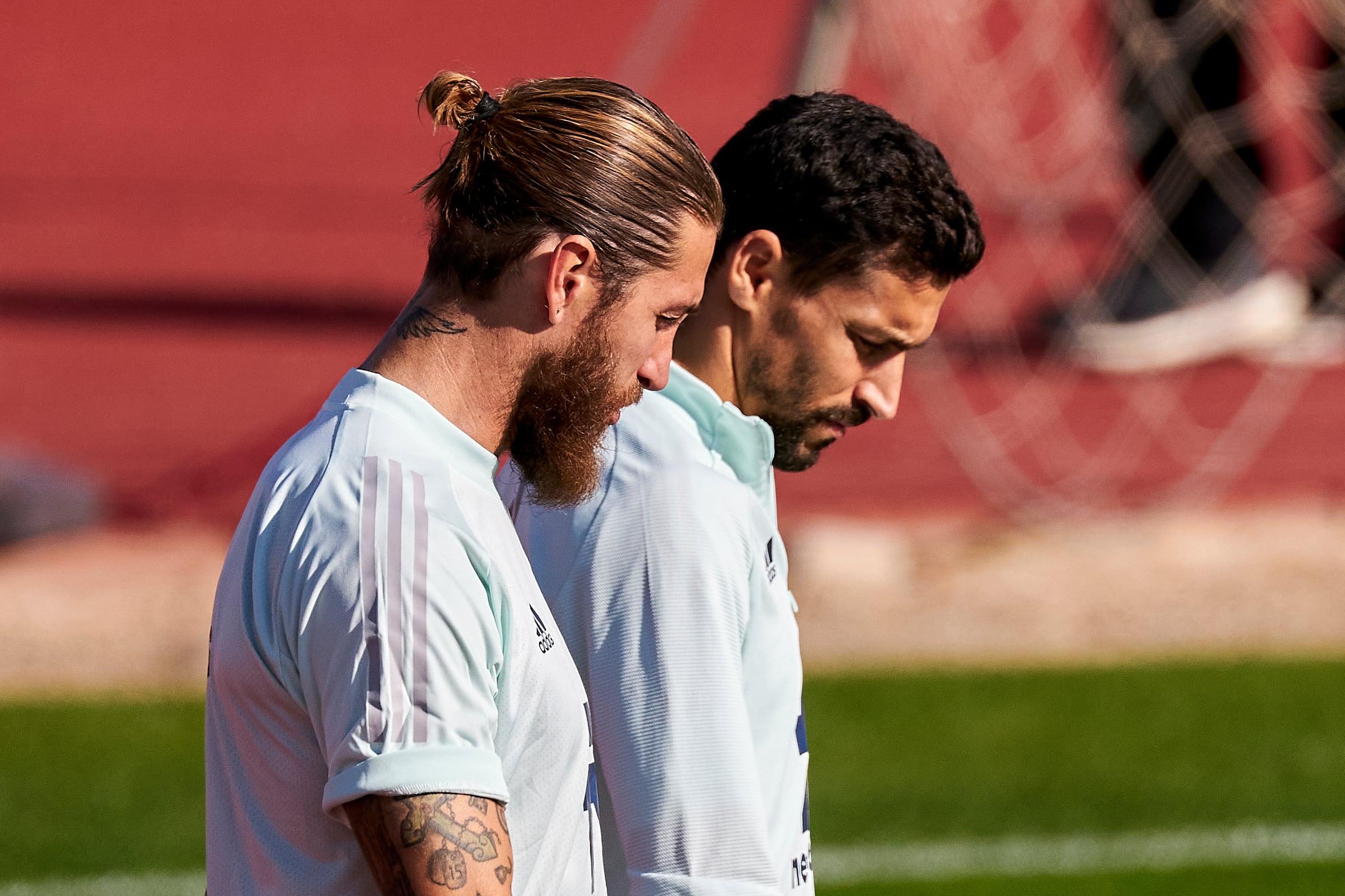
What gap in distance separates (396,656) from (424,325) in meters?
0.39

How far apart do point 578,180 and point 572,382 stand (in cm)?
21

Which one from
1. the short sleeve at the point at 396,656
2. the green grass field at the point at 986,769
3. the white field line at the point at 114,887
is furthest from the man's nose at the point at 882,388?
the white field line at the point at 114,887

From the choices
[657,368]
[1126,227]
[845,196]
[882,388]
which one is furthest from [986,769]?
[1126,227]

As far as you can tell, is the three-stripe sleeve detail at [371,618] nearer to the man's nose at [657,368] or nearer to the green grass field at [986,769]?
the man's nose at [657,368]

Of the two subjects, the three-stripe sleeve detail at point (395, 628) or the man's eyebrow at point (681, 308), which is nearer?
the three-stripe sleeve detail at point (395, 628)

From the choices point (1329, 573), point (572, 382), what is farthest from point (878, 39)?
point (572, 382)

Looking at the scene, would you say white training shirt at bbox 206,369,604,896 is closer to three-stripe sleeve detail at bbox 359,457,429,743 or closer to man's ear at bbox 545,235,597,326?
three-stripe sleeve detail at bbox 359,457,429,743

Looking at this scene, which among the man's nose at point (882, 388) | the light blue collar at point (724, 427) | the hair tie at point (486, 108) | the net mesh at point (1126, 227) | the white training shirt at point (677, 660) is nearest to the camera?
the hair tie at point (486, 108)

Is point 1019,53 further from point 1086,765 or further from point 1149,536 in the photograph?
point 1086,765

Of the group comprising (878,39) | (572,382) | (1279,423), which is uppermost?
(878,39)

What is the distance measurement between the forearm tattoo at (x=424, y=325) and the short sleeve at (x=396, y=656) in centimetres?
22

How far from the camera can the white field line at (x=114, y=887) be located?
526 centimetres

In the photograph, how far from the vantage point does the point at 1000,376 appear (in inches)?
489

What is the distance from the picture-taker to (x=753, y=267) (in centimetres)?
230
